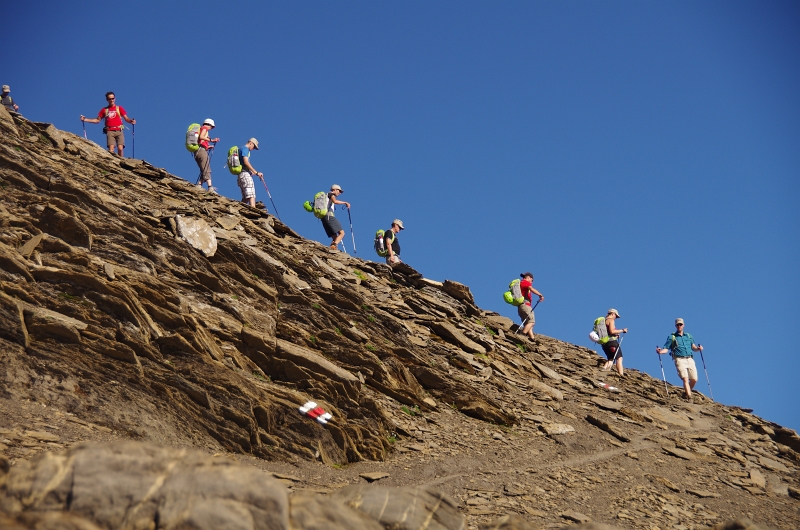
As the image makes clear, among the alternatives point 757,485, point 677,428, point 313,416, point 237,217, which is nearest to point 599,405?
point 677,428

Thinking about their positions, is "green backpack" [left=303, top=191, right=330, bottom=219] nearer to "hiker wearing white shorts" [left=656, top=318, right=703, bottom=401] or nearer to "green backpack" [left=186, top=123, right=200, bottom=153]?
"green backpack" [left=186, top=123, right=200, bottom=153]

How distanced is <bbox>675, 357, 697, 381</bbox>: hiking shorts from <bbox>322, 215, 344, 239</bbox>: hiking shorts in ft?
43.3

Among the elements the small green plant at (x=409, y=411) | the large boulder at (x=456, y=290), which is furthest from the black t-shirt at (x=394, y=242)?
the small green plant at (x=409, y=411)

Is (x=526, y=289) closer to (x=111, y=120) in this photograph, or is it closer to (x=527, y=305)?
(x=527, y=305)

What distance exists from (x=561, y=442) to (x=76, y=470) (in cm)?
1398

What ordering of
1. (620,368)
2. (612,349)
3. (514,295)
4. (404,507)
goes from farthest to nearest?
1. (612,349)
2. (620,368)
3. (514,295)
4. (404,507)

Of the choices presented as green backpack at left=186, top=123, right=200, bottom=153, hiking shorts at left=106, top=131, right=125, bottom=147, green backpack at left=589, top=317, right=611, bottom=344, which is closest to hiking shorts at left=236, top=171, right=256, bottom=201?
green backpack at left=186, top=123, right=200, bottom=153

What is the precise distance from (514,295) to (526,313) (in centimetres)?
93

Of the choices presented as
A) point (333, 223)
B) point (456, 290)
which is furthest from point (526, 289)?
point (333, 223)

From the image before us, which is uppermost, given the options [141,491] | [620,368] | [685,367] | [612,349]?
[612,349]

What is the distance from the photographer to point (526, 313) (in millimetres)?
26984

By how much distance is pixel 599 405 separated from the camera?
22188 mm

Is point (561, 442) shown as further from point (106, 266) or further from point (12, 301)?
point (12, 301)

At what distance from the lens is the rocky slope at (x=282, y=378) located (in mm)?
13586
